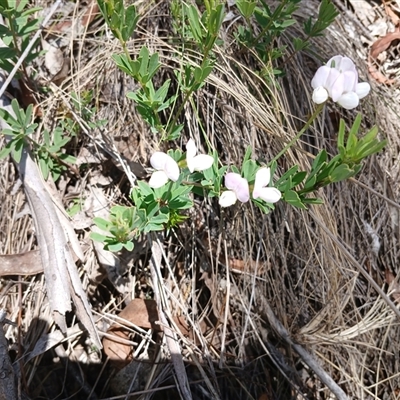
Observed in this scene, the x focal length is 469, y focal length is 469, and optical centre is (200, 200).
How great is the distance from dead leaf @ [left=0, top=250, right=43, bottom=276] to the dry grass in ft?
0.14

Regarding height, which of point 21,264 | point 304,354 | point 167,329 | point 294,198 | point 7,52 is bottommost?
point 304,354

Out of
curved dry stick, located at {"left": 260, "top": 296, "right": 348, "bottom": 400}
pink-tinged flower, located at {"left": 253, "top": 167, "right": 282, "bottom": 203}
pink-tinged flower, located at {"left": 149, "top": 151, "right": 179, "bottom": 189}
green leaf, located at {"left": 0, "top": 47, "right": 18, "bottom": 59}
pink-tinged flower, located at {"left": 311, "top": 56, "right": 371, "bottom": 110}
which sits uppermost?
green leaf, located at {"left": 0, "top": 47, "right": 18, "bottom": 59}

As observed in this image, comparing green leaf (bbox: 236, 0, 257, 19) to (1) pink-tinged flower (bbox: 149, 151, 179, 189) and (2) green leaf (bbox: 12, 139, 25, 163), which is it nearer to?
(1) pink-tinged flower (bbox: 149, 151, 179, 189)

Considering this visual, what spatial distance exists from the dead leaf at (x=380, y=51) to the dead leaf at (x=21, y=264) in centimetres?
161

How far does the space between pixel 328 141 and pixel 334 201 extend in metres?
0.24

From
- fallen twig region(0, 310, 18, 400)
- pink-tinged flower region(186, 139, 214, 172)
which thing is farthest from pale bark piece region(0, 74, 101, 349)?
pink-tinged flower region(186, 139, 214, 172)

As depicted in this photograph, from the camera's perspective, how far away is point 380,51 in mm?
2148

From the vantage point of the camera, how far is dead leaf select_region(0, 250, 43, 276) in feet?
5.55

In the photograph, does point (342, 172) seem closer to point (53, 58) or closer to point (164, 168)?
point (164, 168)

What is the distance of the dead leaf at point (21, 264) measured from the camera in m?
1.69

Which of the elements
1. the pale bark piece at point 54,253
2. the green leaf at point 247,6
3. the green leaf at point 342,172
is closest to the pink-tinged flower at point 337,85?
the green leaf at point 342,172

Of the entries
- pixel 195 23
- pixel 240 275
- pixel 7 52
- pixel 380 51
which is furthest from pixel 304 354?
pixel 7 52

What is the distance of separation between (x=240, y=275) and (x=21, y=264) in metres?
0.80

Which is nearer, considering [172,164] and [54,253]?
[172,164]
